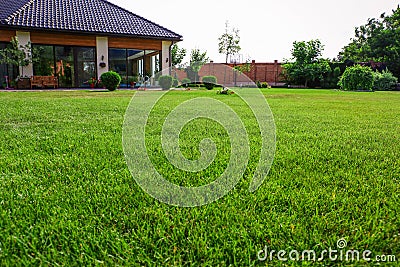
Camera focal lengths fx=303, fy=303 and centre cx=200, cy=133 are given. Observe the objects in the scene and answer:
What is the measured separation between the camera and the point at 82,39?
15.2 m

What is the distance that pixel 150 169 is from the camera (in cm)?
183

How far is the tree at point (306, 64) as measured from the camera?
22188mm

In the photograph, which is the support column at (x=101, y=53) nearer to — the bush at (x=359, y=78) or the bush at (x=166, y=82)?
the bush at (x=166, y=82)

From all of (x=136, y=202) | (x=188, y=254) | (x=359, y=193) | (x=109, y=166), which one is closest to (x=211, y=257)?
(x=188, y=254)

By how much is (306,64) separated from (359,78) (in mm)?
7388

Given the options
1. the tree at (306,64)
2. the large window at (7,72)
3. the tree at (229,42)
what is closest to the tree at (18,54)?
the large window at (7,72)

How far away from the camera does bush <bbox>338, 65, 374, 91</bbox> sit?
16000 millimetres

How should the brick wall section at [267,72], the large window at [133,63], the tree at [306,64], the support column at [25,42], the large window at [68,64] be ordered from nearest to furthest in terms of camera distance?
the support column at [25,42], the large window at [68,64], the large window at [133,63], the tree at [306,64], the brick wall section at [267,72]

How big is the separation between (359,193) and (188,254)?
3.10ft

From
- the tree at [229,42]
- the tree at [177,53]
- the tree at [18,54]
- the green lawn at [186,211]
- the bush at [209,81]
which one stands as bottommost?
the green lawn at [186,211]

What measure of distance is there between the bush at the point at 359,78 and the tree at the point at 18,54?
15.8 m

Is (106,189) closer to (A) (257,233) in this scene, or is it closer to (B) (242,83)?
(A) (257,233)

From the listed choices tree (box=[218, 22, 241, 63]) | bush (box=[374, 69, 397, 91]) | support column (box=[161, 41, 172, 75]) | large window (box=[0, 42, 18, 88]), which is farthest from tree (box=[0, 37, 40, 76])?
bush (box=[374, 69, 397, 91])

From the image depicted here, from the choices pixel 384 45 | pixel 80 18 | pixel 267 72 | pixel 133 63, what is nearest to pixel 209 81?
pixel 133 63
